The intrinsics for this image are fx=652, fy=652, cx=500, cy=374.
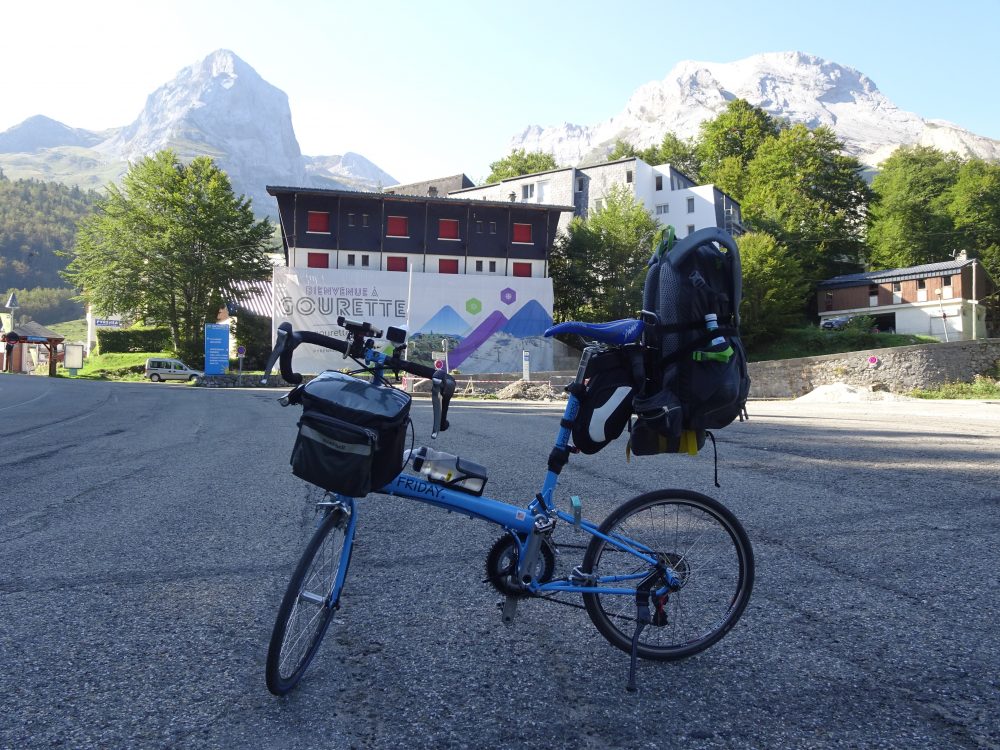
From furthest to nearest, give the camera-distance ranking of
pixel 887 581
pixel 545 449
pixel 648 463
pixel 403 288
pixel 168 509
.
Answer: pixel 403 288 → pixel 545 449 → pixel 648 463 → pixel 168 509 → pixel 887 581

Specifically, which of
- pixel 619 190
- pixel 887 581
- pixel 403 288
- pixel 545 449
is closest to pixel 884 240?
pixel 619 190

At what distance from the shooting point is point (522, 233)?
167 feet

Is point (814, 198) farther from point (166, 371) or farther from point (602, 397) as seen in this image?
point (602, 397)

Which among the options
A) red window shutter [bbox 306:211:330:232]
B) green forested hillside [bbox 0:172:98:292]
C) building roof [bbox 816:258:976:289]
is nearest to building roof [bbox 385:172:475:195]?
red window shutter [bbox 306:211:330:232]

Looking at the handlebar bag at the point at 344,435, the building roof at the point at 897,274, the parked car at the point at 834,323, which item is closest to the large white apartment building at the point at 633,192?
the building roof at the point at 897,274

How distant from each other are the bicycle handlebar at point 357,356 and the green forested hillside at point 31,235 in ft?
513

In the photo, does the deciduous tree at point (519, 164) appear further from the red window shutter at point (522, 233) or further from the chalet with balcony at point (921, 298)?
Answer: the chalet with balcony at point (921, 298)

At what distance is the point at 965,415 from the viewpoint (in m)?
18.0

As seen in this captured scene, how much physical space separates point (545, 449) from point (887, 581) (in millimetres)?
5970

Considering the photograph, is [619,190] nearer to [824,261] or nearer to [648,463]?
[824,261]

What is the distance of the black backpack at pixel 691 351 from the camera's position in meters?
2.65

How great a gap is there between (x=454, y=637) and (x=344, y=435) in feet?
3.97

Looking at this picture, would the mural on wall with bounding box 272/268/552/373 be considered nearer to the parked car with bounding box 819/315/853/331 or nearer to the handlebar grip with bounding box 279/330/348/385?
the parked car with bounding box 819/315/853/331

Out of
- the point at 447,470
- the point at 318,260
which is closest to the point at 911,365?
the point at 447,470
